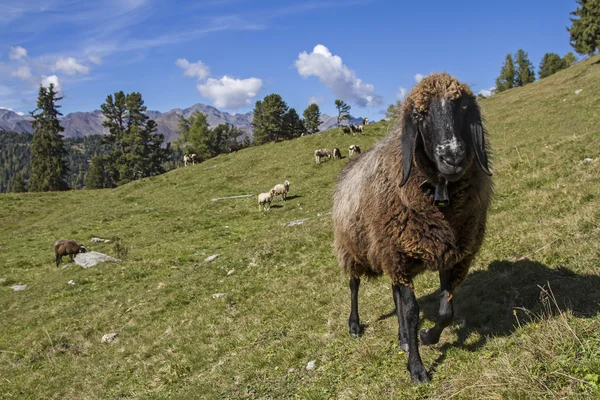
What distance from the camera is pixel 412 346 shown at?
16.7 ft

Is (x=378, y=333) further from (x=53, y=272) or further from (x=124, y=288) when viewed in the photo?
(x=53, y=272)

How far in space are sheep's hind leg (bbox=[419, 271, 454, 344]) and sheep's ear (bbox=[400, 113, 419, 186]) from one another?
63.8 inches

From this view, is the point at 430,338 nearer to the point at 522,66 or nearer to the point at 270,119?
the point at 270,119

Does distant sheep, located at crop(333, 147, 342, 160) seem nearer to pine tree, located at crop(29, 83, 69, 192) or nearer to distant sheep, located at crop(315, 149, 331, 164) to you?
distant sheep, located at crop(315, 149, 331, 164)

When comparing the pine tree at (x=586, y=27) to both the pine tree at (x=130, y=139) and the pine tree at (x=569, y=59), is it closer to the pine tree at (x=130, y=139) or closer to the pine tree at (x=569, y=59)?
the pine tree at (x=569, y=59)

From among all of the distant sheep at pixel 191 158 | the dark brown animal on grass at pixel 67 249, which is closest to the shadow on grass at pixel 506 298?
the dark brown animal on grass at pixel 67 249

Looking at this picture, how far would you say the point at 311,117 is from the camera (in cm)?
10331

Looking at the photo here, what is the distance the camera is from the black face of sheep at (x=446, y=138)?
169 inches

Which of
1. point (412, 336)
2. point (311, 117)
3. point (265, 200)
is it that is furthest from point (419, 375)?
point (311, 117)

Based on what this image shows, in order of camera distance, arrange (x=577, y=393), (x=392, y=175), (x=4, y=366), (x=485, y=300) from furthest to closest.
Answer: (x=4, y=366)
(x=485, y=300)
(x=392, y=175)
(x=577, y=393)

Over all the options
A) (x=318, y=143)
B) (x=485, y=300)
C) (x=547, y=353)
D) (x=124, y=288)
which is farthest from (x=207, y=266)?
(x=318, y=143)

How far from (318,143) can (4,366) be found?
4204cm

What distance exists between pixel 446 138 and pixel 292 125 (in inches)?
3739

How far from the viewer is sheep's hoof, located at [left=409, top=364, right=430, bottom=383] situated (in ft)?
16.2
